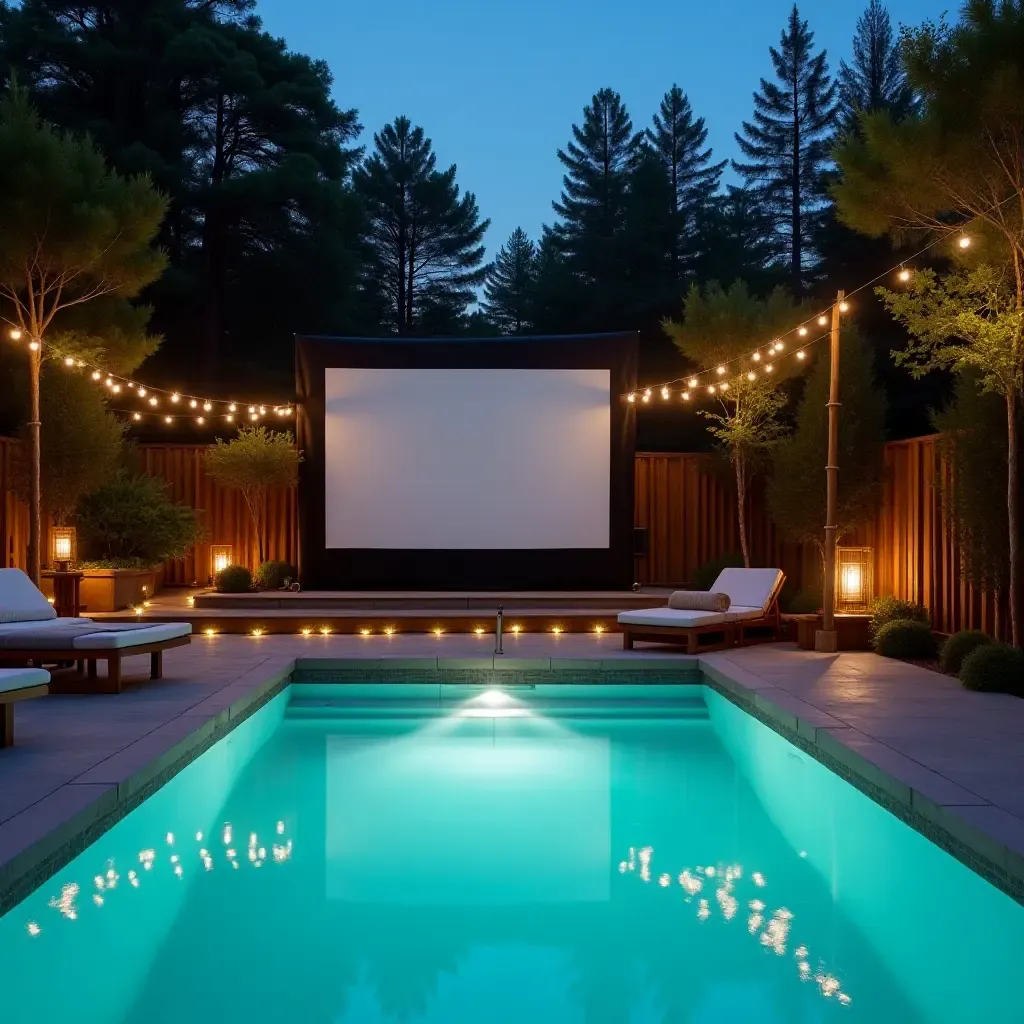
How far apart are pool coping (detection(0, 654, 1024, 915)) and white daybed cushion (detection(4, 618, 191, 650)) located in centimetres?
71

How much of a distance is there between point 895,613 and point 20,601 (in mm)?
6650

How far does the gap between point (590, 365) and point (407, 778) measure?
8214mm

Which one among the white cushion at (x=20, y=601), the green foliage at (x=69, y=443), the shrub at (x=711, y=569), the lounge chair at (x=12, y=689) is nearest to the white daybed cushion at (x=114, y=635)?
the white cushion at (x=20, y=601)

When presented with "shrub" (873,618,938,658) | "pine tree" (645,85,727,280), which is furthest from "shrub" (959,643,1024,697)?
"pine tree" (645,85,727,280)

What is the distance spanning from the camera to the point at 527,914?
12.6 ft

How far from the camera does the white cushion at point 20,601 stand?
712 centimetres

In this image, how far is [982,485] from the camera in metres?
7.52

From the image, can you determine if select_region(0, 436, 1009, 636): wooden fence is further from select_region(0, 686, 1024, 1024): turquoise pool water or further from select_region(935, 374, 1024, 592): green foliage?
select_region(0, 686, 1024, 1024): turquoise pool water

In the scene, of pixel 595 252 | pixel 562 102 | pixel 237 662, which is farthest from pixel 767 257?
pixel 562 102

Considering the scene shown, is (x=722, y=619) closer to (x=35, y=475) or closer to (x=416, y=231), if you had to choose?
(x=35, y=475)

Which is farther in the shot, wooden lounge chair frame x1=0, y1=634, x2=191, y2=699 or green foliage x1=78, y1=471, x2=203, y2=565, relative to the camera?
green foliage x1=78, y1=471, x2=203, y2=565

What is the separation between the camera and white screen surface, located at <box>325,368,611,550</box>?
13.1m

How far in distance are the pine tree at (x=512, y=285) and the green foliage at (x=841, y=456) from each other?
1134 centimetres

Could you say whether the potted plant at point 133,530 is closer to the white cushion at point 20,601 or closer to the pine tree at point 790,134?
the white cushion at point 20,601
